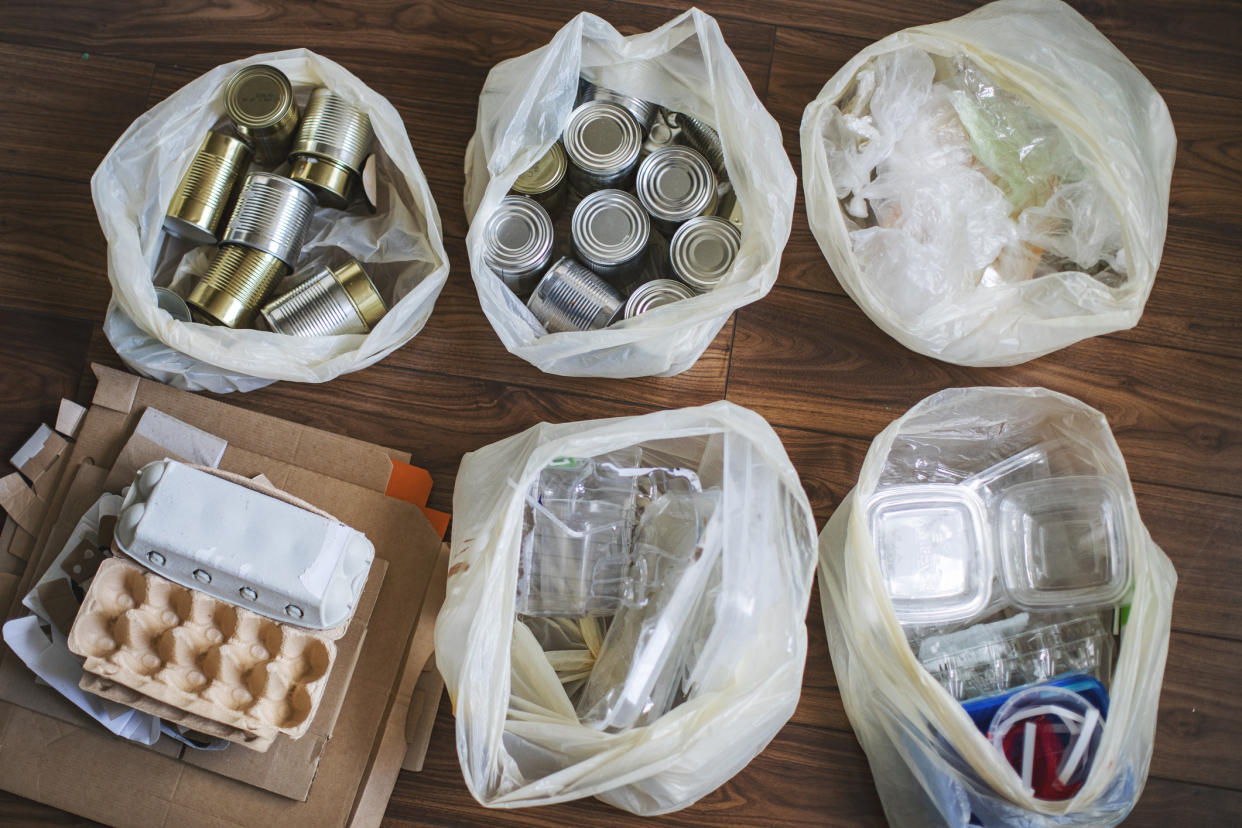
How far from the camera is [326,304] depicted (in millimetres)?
955

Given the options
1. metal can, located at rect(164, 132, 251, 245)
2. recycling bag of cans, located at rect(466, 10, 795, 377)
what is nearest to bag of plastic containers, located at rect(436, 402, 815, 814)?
recycling bag of cans, located at rect(466, 10, 795, 377)

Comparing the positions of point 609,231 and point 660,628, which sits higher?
point 609,231

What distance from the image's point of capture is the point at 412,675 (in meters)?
0.95

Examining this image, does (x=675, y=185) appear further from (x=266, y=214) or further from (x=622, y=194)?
(x=266, y=214)

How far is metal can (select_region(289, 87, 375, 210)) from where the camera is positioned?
96cm

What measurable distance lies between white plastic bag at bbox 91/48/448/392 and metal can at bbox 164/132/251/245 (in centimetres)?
1

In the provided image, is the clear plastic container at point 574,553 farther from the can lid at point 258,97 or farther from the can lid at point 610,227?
the can lid at point 258,97

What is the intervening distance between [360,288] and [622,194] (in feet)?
1.07

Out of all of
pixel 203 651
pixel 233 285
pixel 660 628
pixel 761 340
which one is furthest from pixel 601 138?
pixel 203 651

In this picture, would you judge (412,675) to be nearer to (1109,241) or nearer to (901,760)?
(901,760)

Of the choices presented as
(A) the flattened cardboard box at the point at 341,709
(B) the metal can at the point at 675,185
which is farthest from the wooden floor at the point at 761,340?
(B) the metal can at the point at 675,185

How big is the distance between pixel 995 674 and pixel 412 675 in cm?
67

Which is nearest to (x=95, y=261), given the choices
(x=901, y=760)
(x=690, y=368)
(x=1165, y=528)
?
(x=690, y=368)

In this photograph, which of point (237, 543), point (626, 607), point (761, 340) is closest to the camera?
point (237, 543)
